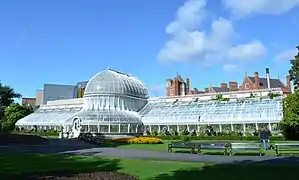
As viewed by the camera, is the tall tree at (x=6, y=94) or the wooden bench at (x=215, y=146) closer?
the wooden bench at (x=215, y=146)

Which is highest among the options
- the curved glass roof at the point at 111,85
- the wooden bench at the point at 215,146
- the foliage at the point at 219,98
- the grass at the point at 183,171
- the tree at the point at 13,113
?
the curved glass roof at the point at 111,85

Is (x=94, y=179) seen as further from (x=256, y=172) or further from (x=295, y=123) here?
(x=295, y=123)

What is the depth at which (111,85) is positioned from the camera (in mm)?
69938

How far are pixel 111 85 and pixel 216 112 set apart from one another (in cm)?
2378

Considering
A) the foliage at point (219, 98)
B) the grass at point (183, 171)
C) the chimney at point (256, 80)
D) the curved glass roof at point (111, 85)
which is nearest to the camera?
the grass at point (183, 171)

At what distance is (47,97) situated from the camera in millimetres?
144125

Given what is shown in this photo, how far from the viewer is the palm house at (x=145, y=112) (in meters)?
55.0

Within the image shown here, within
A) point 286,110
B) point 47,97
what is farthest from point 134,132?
point 47,97

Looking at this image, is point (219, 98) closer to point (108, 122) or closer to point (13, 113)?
point (108, 122)

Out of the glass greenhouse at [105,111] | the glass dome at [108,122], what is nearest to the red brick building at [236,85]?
the glass greenhouse at [105,111]

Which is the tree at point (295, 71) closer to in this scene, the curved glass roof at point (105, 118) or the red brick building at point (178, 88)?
the curved glass roof at point (105, 118)

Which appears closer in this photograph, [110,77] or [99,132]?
[99,132]

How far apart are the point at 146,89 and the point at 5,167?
6541cm

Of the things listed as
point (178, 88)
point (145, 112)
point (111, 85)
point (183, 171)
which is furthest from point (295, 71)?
point (178, 88)
